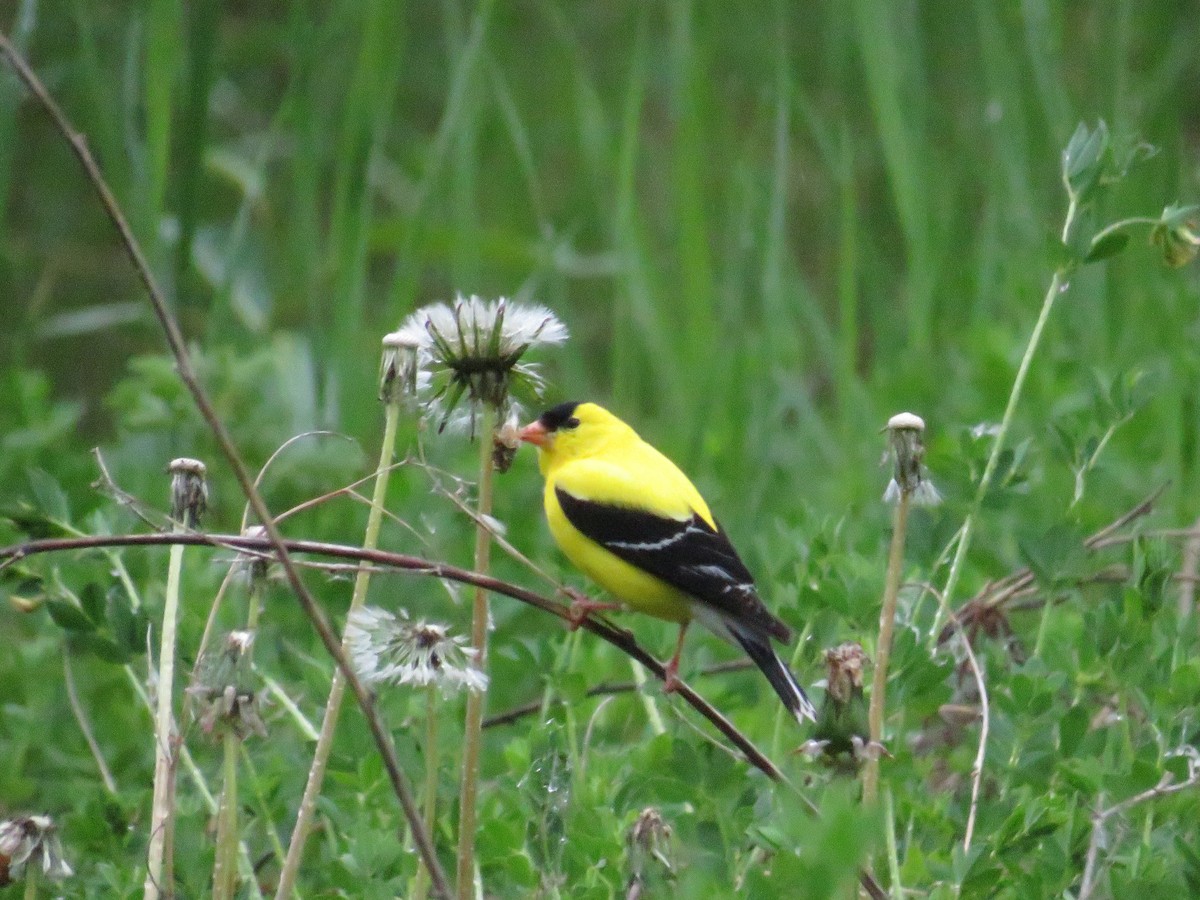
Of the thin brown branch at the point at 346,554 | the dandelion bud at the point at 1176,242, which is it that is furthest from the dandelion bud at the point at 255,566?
the dandelion bud at the point at 1176,242

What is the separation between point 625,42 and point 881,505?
2.42 m

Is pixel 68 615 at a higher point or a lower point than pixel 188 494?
lower

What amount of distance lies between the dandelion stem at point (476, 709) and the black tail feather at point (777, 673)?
1.16 ft

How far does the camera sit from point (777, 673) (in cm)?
171

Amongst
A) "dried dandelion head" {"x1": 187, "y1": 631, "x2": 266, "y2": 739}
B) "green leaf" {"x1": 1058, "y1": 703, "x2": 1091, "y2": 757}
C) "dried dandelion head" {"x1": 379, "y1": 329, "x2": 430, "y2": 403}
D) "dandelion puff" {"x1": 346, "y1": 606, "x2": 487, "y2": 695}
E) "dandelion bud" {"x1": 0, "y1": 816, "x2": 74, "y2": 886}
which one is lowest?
"dandelion bud" {"x1": 0, "y1": 816, "x2": 74, "y2": 886}

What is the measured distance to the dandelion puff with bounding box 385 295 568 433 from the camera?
134 cm

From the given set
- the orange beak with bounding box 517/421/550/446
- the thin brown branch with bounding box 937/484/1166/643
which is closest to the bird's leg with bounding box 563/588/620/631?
the thin brown branch with bounding box 937/484/1166/643

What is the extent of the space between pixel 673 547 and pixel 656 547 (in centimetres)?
2

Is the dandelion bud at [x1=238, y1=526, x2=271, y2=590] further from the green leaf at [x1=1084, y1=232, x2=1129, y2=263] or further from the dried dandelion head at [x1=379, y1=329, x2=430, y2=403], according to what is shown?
the green leaf at [x1=1084, y1=232, x2=1129, y2=263]

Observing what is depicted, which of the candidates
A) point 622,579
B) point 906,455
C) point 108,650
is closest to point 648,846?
point 906,455

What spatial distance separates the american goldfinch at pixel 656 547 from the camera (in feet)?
6.24

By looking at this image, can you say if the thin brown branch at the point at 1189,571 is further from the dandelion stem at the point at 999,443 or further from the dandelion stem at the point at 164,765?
the dandelion stem at the point at 164,765

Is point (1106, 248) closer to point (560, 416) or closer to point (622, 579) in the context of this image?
point (622, 579)

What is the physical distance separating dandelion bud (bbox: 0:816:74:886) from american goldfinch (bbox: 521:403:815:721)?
711mm
